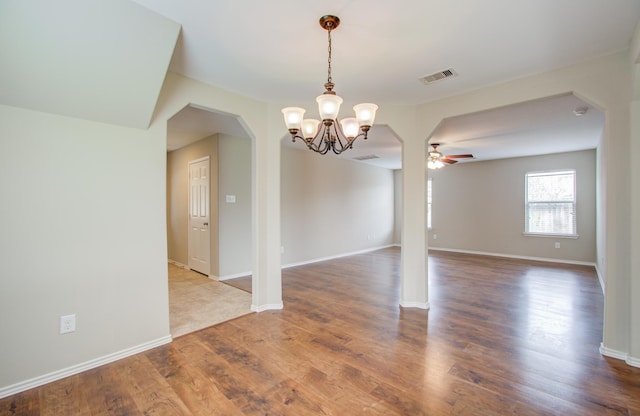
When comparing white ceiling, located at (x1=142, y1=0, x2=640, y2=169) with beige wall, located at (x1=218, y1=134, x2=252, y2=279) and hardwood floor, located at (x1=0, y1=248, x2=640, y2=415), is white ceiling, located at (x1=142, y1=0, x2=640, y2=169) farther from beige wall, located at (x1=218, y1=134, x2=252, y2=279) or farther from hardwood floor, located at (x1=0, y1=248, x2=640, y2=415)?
hardwood floor, located at (x1=0, y1=248, x2=640, y2=415)

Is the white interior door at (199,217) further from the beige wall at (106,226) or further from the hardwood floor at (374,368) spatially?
the beige wall at (106,226)

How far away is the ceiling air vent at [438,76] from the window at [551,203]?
18.3ft

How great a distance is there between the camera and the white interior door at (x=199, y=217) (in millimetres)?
5329

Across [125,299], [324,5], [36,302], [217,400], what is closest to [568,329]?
[217,400]

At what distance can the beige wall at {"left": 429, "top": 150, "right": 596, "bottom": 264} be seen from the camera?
6.28 m

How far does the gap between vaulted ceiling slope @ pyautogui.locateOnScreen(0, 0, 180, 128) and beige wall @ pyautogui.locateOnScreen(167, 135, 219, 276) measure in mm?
2762

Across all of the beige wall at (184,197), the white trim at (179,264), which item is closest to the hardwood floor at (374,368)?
the beige wall at (184,197)


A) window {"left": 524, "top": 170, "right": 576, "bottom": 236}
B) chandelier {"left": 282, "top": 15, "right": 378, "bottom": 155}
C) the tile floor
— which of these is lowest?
the tile floor

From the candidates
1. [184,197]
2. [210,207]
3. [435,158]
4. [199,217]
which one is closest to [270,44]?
[210,207]

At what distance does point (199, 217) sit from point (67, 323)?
134 inches

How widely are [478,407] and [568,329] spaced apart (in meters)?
2.02

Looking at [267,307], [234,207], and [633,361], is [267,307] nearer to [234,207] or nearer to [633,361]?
[234,207]

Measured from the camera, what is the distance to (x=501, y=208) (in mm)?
7340

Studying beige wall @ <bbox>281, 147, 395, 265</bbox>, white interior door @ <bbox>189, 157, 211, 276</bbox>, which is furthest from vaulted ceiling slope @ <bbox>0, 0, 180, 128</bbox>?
beige wall @ <bbox>281, 147, 395, 265</bbox>
